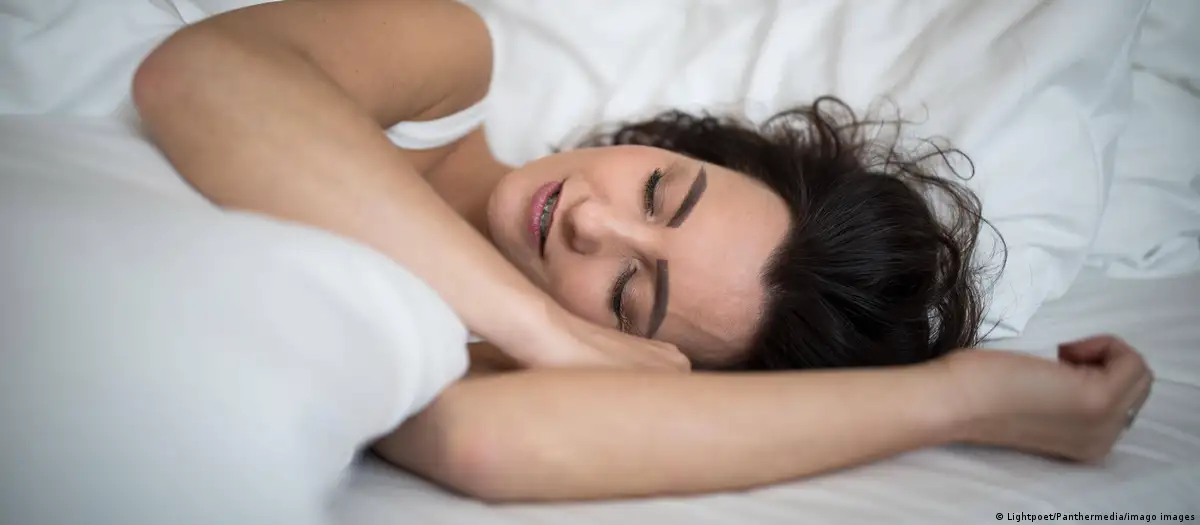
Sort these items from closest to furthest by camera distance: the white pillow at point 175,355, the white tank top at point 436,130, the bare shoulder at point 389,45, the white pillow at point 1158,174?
the white pillow at point 175,355, the bare shoulder at point 389,45, the white tank top at point 436,130, the white pillow at point 1158,174

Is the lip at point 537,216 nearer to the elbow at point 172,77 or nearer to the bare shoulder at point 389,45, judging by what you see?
the bare shoulder at point 389,45

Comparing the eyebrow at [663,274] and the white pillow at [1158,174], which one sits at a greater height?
the white pillow at [1158,174]

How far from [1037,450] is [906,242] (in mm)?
323

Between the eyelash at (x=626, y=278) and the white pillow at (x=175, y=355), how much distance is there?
39 centimetres

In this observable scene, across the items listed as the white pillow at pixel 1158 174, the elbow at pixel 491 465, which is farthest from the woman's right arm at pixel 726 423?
the white pillow at pixel 1158 174

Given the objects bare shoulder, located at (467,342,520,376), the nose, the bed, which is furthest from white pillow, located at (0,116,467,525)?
the nose

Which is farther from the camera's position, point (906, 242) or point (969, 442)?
point (906, 242)

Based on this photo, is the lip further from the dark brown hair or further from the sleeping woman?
the dark brown hair

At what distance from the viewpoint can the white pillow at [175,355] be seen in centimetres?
49


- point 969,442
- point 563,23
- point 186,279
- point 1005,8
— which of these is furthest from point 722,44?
point 186,279

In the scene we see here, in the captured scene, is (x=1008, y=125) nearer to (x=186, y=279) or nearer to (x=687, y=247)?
(x=687, y=247)

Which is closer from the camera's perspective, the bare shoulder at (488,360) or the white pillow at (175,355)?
the white pillow at (175,355)

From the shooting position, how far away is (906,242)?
1.09 m

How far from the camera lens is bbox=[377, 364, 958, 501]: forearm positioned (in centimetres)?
71
